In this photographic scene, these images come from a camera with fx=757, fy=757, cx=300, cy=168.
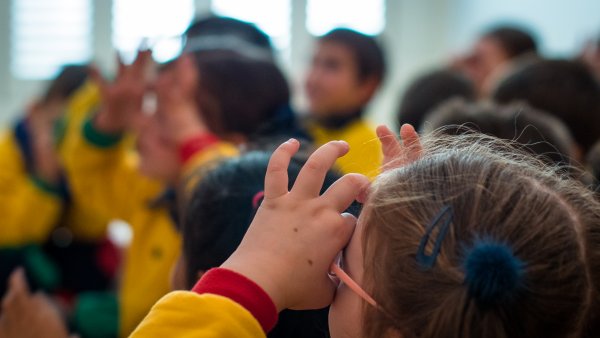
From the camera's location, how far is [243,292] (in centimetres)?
61

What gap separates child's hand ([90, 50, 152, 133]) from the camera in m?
1.45

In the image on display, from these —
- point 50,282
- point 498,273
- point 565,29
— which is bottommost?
point 50,282

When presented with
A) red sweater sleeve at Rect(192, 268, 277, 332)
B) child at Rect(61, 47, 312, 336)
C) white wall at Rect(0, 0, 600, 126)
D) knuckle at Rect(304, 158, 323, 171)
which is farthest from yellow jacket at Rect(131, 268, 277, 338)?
white wall at Rect(0, 0, 600, 126)

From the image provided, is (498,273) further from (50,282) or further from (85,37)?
(85,37)

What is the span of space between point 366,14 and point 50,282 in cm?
354

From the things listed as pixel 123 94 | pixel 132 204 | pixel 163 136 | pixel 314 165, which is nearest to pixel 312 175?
pixel 314 165

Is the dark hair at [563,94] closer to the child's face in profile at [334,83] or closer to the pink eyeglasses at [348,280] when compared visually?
the child's face in profile at [334,83]

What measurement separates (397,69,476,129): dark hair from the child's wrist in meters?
0.71

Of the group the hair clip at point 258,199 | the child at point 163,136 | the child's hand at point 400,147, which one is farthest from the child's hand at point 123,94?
the child's hand at point 400,147

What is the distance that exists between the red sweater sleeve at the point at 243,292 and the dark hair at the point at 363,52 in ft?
5.81

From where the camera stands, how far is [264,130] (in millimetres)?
1492

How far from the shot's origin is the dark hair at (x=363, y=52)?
2.34 metres

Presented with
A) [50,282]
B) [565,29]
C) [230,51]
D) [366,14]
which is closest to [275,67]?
[230,51]

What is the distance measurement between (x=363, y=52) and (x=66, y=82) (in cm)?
91
